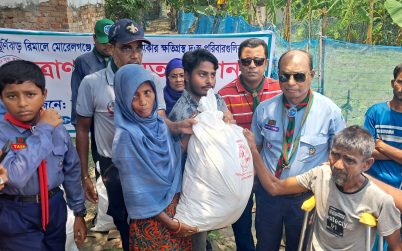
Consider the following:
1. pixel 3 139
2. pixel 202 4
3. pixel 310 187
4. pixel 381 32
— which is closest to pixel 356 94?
pixel 310 187

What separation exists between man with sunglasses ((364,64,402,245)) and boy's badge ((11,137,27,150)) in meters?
2.28

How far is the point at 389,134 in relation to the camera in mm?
2680

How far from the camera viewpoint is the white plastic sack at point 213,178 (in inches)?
82.9

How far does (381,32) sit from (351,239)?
1124cm

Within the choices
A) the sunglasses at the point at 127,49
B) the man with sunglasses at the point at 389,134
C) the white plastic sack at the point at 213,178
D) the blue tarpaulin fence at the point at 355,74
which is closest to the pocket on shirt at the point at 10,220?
the white plastic sack at the point at 213,178

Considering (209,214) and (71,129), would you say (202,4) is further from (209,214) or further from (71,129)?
(209,214)

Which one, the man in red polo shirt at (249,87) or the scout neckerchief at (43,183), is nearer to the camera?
the scout neckerchief at (43,183)

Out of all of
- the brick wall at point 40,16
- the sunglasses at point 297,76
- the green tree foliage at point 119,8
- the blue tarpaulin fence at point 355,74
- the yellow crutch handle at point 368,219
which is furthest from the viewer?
the green tree foliage at point 119,8

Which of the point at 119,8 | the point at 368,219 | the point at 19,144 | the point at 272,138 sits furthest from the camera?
the point at 119,8

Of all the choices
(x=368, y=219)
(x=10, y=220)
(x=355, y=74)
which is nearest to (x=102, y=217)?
(x=10, y=220)

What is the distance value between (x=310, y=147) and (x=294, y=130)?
0.49ft

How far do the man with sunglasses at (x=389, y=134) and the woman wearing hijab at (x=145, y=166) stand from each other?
4.84 ft

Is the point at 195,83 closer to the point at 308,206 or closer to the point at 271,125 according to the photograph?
the point at 271,125

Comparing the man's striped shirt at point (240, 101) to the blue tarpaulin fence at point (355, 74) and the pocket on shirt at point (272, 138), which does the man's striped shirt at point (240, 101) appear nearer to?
the pocket on shirt at point (272, 138)
